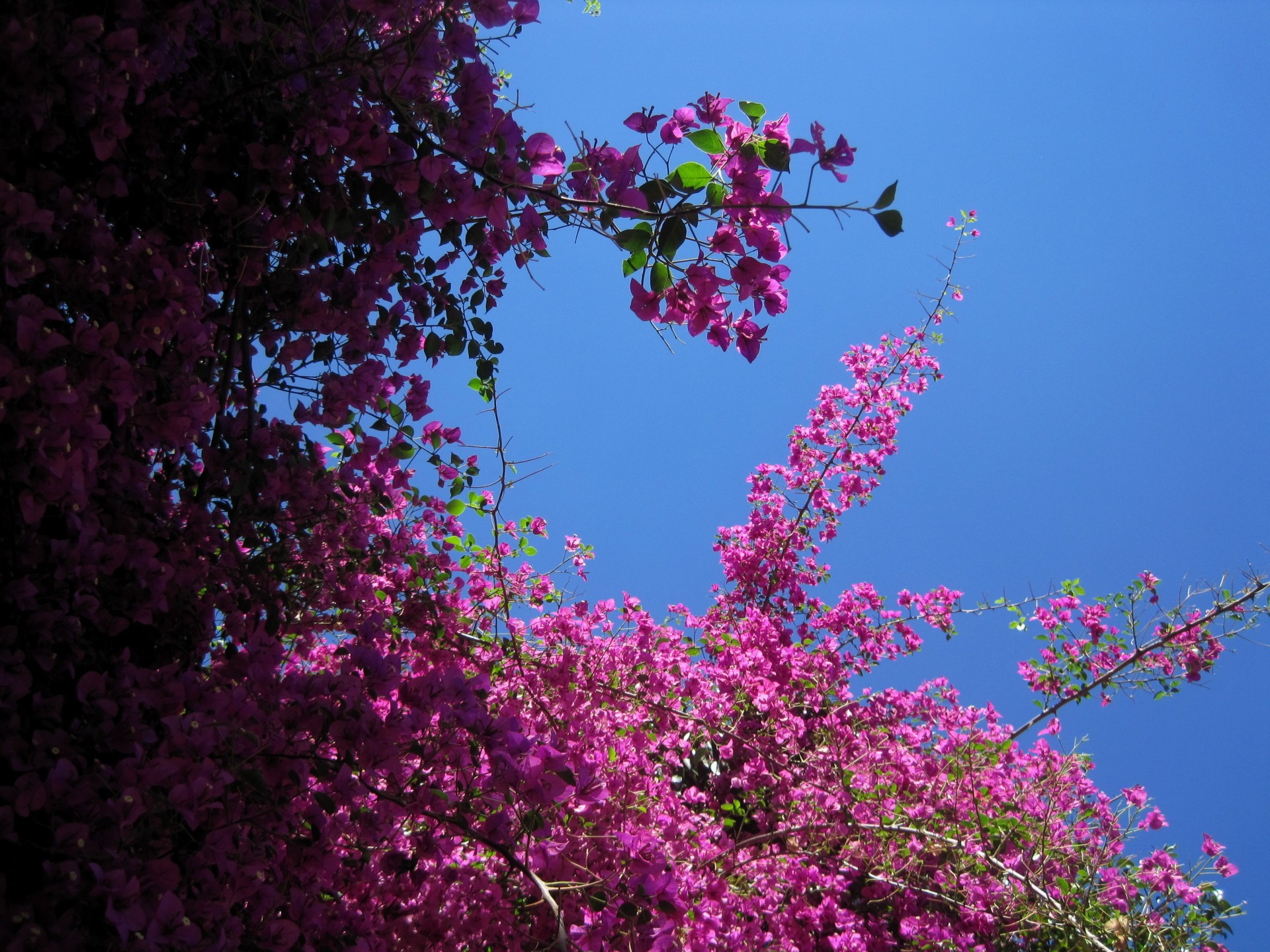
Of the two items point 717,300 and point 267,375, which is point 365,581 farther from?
point 717,300

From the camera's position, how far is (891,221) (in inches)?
57.4

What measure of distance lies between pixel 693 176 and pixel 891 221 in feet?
1.35

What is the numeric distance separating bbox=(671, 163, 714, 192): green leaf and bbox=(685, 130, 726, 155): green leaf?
0.05m

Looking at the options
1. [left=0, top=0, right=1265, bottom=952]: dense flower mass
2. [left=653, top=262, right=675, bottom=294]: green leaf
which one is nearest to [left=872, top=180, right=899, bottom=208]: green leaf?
[left=0, top=0, right=1265, bottom=952]: dense flower mass

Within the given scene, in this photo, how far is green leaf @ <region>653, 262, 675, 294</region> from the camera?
1698mm

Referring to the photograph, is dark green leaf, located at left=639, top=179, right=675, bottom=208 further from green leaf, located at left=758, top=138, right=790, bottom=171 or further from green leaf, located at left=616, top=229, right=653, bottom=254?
green leaf, located at left=758, top=138, right=790, bottom=171

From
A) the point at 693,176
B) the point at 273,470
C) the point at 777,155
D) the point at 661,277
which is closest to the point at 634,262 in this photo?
the point at 661,277

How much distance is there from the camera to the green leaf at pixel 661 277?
1698 mm

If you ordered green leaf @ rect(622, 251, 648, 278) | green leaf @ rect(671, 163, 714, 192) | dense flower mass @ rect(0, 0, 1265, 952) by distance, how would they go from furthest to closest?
1. green leaf @ rect(622, 251, 648, 278)
2. green leaf @ rect(671, 163, 714, 192)
3. dense flower mass @ rect(0, 0, 1265, 952)

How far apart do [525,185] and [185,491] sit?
1.22 metres

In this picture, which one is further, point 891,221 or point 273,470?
point 273,470

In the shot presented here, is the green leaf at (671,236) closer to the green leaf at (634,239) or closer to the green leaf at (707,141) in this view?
the green leaf at (634,239)

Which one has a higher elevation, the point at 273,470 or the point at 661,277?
the point at 661,277

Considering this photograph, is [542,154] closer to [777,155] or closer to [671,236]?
[671,236]
